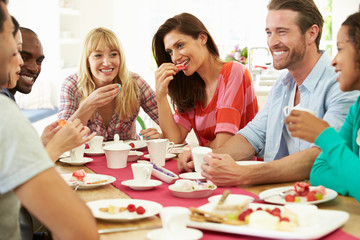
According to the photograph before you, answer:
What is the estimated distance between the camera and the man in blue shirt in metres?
1.98

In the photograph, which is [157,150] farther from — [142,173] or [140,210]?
[140,210]

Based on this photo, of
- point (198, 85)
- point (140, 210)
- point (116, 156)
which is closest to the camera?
point (140, 210)

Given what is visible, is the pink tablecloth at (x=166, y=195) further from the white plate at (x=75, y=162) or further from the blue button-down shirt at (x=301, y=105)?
the blue button-down shirt at (x=301, y=105)

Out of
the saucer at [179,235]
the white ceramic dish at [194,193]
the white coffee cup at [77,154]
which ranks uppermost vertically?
the saucer at [179,235]

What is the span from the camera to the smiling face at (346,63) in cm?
147

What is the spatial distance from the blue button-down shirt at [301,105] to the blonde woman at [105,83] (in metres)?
1.02

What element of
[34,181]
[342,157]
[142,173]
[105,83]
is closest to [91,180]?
[142,173]

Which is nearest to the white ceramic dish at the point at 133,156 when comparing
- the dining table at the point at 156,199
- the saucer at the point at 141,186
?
the dining table at the point at 156,199

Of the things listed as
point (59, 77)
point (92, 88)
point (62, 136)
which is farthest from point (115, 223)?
point (59, 77)

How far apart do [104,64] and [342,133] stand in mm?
1821

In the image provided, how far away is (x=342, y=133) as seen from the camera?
163 cm

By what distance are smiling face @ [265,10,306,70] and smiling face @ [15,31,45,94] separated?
4.41 feet

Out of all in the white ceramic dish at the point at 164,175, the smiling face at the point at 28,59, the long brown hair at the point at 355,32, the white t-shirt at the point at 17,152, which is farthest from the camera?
the smiling face at the point at 28,59

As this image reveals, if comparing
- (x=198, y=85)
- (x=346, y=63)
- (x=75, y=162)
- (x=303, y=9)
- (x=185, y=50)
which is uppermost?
(x=303, y=9)
